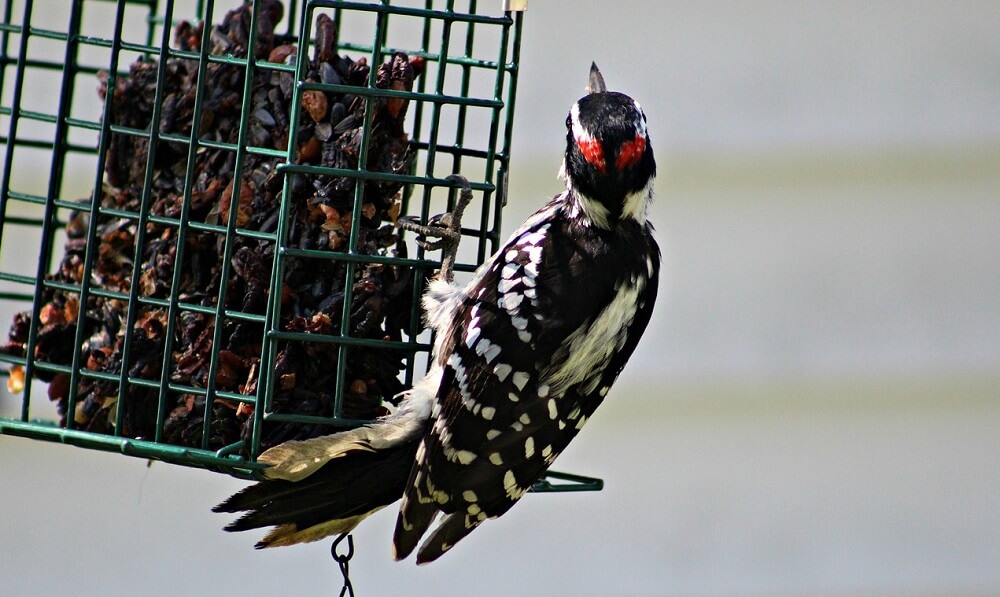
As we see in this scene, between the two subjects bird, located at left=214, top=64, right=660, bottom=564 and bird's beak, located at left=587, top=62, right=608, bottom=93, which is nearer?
bird, located at left=214, top=64, right=660, bottom=564

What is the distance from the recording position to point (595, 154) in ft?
8.97

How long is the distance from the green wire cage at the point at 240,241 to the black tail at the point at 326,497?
77 millimetres

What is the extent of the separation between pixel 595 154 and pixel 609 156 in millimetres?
35

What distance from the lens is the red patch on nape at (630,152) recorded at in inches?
107

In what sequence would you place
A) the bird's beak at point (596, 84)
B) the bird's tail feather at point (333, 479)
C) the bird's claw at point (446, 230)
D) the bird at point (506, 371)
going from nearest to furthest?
1. the bird's tail feather at point (333, 479)
2. the bird at point (506, 371)
3. the bird's claw at point (446, 230)
4. the bird's beak at point (596, 84)

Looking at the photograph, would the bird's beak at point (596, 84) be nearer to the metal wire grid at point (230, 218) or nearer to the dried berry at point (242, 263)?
the metal wire grid at point (230, 218)

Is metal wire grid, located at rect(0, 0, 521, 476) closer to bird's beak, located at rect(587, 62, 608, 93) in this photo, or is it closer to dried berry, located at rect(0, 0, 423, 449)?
dried berry, located at rect(0, 0, 423, 449)

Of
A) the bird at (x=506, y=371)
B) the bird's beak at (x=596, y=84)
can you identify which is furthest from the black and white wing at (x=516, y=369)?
the bird's beak at (x=596, y=84)

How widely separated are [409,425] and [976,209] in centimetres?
266

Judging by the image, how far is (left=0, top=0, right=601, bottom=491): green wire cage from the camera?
8.57 feet

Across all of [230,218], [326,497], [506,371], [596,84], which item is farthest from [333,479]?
[596,84]

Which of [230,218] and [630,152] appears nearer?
[230,218]

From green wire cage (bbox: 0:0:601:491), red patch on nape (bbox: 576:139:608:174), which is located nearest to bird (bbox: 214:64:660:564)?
red patch on nape (bbox: 576:139:608:174)

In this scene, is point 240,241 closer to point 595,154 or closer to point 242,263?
point 242,263
